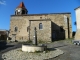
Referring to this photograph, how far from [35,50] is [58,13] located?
71.3 feet

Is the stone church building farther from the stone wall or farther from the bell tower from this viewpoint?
the bell tower

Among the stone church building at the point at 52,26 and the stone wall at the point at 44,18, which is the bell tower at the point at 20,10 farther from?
the stone wall at the point at 44,18

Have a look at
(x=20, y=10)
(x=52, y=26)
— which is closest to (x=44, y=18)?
(x=52, y=26)

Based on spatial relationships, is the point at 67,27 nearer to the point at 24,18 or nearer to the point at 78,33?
the point at 78,33

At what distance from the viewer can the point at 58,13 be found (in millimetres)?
33906

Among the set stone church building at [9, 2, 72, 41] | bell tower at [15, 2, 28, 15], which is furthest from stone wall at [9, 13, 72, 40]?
bell tower at [15, 2, 28, 15]

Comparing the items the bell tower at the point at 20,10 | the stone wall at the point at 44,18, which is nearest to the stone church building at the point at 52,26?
the stone wall at the point at 44,18

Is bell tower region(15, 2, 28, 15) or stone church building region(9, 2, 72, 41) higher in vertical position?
bell tower region(15, 2, 28, 15)

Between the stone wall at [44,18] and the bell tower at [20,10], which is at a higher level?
the bell tower at [20,10]

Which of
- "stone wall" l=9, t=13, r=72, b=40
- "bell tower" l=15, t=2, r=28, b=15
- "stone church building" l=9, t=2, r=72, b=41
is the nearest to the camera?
"stone church building" l=9, t=2, r=72, b=41

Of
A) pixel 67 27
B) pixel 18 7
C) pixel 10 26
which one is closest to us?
pixel 67 27

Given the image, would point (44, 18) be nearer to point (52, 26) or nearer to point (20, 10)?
point (52, 26)

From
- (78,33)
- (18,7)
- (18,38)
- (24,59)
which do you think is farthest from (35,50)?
(18,7)

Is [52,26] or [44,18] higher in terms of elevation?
[44,18]
